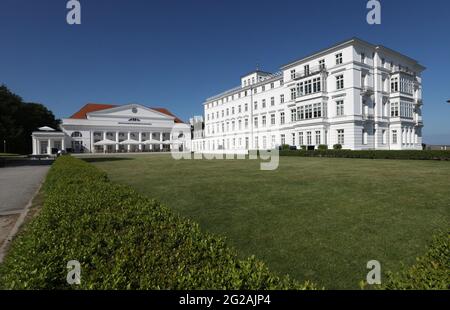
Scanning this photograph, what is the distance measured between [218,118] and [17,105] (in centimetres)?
4832

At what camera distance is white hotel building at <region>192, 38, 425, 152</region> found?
105 ft

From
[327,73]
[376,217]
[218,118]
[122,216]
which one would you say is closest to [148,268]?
[122,216]

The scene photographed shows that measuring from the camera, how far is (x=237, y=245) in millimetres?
4703

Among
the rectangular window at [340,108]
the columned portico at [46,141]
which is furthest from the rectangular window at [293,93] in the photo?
the columned portico at [46,141]

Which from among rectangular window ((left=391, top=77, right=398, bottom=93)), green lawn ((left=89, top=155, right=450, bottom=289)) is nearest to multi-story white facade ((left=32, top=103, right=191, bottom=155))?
rectangular window ((left=391, top=77, right=398, bottom=93))

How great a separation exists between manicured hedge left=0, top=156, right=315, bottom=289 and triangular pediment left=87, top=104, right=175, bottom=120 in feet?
241

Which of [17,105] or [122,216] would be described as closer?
[122,216]

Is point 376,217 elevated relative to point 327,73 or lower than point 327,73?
lower

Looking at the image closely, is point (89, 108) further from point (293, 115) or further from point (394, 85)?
point (394, 85)

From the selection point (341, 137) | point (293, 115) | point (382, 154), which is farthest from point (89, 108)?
point (382, 154)

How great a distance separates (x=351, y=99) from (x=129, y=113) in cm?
6063

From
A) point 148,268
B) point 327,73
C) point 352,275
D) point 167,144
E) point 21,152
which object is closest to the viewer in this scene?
point 148,268
